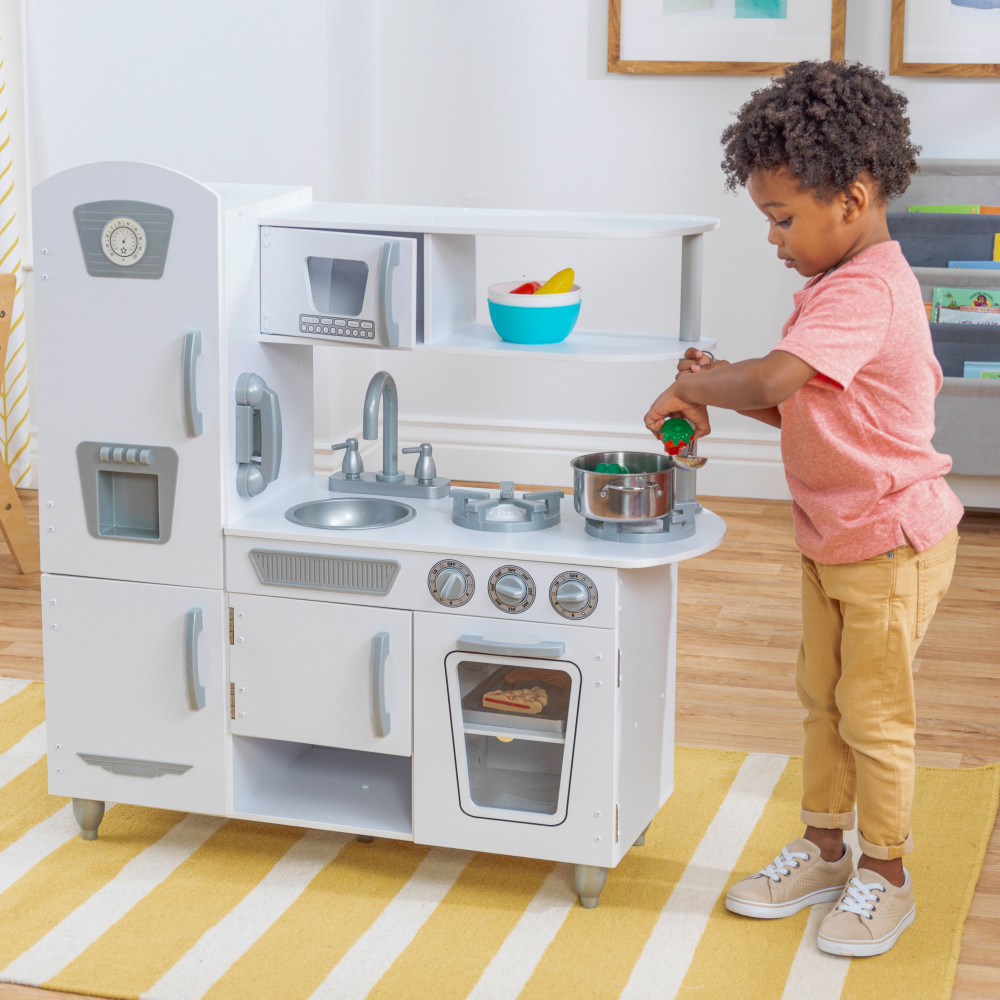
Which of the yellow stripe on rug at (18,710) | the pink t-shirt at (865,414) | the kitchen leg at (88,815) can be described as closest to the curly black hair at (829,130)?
the pink t-shirt at (865,414)

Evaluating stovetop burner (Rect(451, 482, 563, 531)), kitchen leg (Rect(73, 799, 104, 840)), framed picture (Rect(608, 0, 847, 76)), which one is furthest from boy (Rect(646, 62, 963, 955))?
framed picture (Rect(608, 0, 847, 76))

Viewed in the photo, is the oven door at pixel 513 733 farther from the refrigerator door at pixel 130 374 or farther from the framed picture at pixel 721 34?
the framed picture at pixel 721 34

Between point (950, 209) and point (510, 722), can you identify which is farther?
point (950, 209)

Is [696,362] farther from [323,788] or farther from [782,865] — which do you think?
[323,788]

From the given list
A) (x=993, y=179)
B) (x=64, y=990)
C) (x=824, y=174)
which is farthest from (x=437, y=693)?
(x=993, y=179)

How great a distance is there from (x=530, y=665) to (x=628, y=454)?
1.18ft

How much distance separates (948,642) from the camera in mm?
2980

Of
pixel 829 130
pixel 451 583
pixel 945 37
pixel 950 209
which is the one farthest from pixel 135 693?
pixel 945 37

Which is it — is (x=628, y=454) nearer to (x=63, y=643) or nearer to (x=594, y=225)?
(x=594, y=225)

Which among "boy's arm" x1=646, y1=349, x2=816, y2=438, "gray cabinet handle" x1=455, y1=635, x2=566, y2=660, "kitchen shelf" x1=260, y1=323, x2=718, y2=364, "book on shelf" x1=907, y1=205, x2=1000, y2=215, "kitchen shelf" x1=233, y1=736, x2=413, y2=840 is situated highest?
"book on shelf" x1=907, y1=205, x2=1000, y2=215

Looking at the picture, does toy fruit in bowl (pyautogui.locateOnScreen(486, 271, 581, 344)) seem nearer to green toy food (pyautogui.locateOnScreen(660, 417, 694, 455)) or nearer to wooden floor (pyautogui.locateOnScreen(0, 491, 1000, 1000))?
green toy food (pyautogui.locateOnScreen(660, 417, 694, 455))

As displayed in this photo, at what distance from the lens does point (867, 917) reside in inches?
72.7

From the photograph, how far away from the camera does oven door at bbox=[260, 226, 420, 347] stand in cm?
191

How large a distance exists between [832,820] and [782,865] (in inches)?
3.7
